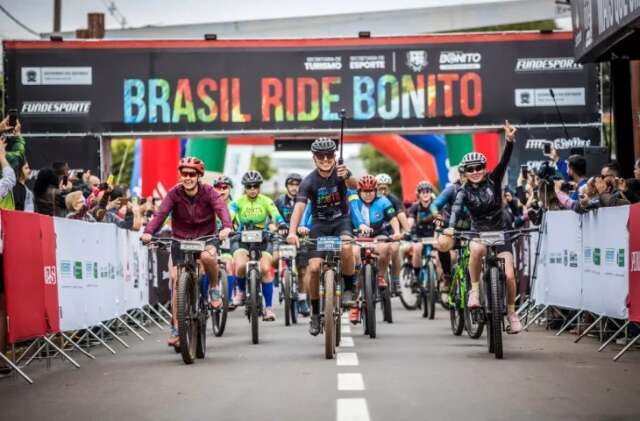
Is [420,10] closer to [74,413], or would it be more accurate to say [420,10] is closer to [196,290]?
[196,290]

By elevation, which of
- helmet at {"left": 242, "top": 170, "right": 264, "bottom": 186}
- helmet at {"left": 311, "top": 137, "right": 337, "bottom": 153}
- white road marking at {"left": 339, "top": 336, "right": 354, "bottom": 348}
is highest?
helmet at {"left": 311, "top": 137, "right": 337, "bottom": 153}

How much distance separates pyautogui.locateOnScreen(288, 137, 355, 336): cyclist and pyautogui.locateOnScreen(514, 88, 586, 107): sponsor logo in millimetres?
14405

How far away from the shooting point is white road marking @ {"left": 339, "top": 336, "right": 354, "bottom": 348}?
14047mm

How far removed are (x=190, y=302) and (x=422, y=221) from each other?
10031 millimetres

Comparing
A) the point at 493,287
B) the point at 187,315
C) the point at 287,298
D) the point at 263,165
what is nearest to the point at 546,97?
the point at 287,298

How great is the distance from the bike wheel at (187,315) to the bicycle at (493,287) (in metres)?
2.71

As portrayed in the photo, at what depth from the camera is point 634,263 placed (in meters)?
12.9

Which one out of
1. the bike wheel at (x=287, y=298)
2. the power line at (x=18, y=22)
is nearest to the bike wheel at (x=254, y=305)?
the bike wheel at (x=287, y=298)

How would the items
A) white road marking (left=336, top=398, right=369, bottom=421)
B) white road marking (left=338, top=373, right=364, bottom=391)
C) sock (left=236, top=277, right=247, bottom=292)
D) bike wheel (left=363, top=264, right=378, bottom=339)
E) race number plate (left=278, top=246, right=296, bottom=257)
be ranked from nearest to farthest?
white road marking (left=336, top=398, right=369, bottom=421) → white road marking (left=338, top=373, right=364, bottom=391) → bike wheel (left=363, top=264, right=378, bottom=339) → sock (left=236, top=277, right=247, bottom=292) → race number plate (left=278, top=246, right=296, bottom=257)

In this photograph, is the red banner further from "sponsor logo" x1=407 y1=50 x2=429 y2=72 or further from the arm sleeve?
"sponsor logo" x1=407 y1=50 x2=429 y2=72

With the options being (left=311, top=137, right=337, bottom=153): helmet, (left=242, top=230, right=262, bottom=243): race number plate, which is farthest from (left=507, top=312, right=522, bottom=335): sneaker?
(left=242, top=230, right=262, bottom=243): race number plate

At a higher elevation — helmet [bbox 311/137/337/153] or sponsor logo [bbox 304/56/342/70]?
sponsor logo [bbox 304/56/342/70]

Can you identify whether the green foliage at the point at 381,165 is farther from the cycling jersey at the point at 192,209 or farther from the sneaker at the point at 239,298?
the cycling jersey at the point at 192,209

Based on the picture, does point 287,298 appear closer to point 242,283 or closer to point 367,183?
point 242,283
